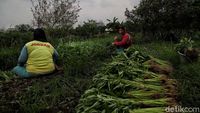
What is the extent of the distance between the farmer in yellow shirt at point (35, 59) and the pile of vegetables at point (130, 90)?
230cm

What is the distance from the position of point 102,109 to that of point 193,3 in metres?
11.5

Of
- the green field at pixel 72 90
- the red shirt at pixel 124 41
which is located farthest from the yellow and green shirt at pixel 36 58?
the red shirt at pixel 124 41

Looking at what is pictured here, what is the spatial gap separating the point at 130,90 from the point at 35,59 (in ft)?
12.7

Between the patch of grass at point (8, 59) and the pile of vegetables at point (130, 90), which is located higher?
the pile of vegetables at point (130, 90)

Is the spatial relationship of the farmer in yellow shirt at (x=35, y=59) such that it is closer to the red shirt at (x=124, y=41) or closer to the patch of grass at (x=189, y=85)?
the red shirt at (x=124, y=41)

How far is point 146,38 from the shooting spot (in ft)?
53.5

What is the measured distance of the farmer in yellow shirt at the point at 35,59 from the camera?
30.5ft

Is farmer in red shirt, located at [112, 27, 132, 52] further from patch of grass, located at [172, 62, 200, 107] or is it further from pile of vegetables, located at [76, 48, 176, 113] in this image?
pile of vegetables, located at [76, 48, 176, 113]

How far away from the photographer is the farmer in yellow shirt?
366 inches

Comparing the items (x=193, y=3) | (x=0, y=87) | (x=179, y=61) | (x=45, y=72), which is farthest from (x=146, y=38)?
(x=0, y=87)

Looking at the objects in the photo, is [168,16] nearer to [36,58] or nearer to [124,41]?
[124,41]

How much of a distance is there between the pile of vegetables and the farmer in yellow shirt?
7.54 feet

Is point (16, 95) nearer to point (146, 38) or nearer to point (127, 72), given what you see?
point (127, 72)

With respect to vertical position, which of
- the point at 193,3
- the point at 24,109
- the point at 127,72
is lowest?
the point at 24,109
